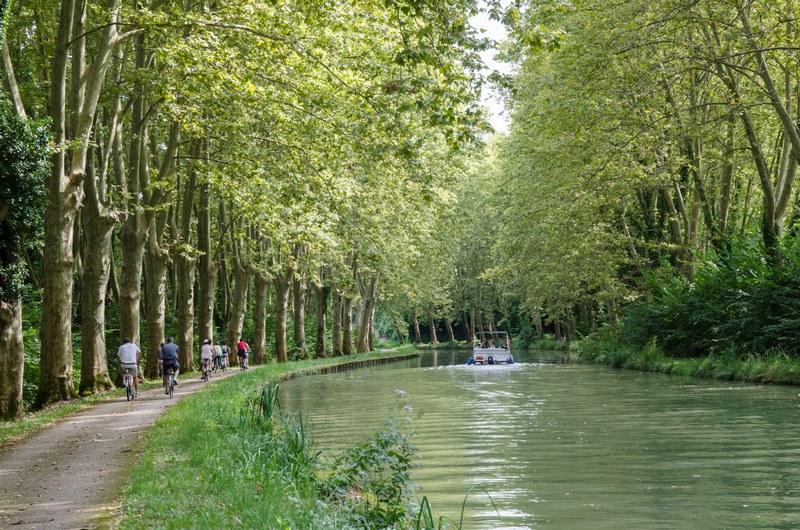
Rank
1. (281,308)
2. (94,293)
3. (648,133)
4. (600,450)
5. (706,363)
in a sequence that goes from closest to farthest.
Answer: (600,450), (94,293), (648,133), (706,363), (281,308)

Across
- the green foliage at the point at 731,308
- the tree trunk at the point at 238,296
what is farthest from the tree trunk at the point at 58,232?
the tree trunk at the point at 238,296

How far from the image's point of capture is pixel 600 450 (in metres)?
13.7

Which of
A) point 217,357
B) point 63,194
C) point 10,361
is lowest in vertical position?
point 217,357

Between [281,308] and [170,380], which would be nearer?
[170,380]

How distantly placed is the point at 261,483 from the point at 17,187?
12.0 m

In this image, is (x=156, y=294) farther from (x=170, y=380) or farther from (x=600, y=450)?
(x=600, y=450)

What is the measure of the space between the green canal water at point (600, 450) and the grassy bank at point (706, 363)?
84 cm

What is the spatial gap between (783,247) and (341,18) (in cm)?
1446

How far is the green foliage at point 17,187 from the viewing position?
59.2 feet

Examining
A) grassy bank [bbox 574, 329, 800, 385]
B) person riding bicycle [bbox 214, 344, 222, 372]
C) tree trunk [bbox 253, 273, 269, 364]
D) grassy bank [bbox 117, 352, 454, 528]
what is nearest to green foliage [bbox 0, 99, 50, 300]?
grassy bank [bbox 117, 352, 454, 528]

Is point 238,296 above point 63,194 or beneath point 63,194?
beneath

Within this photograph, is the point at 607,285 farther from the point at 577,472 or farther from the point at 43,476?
the point at 43,476

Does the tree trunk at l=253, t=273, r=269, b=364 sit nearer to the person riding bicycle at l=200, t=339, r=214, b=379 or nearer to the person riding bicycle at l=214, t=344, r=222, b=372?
the person riding bicycle at l=214, t=344, r=222, b=372

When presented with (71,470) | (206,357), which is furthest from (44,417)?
(206,357)
